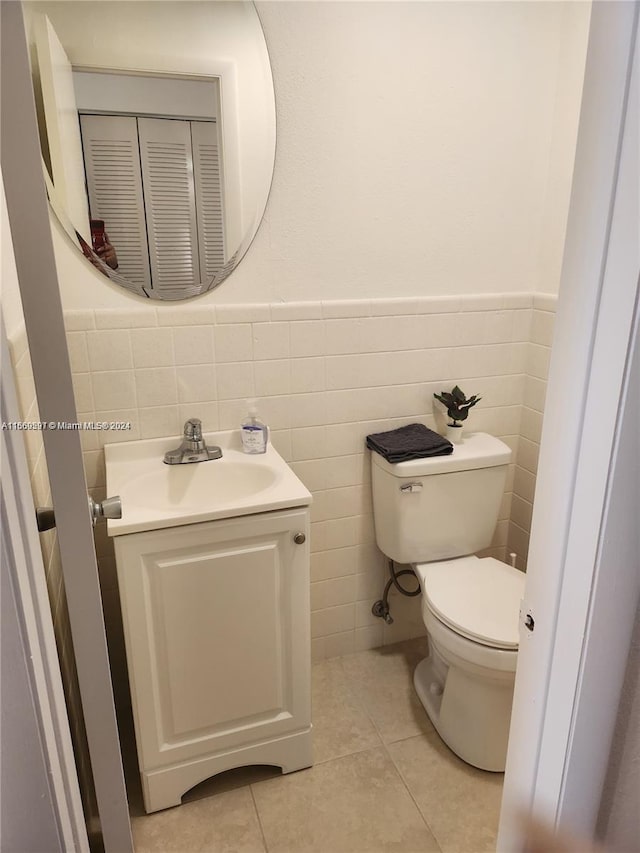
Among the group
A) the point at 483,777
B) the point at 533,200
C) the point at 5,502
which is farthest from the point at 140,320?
the point at 483,777

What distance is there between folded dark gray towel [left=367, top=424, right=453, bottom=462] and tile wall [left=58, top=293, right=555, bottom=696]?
0.06 m

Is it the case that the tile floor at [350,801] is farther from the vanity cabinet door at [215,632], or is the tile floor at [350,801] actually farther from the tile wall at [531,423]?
the tile wall at [531,423]

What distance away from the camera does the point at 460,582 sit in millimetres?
1788

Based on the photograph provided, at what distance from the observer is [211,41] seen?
1.54 m

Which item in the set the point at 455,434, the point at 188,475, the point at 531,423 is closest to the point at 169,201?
the point at 188,475

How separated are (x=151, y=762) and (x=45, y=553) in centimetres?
79

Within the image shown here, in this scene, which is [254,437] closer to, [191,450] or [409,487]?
[191,450]

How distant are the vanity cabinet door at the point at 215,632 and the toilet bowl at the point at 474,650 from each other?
41cm

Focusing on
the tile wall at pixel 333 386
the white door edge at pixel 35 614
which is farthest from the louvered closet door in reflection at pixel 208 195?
the white door edge at pixel 35 614

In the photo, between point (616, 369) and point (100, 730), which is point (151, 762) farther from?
point (616, 369)

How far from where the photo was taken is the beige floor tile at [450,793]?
1.51 meters

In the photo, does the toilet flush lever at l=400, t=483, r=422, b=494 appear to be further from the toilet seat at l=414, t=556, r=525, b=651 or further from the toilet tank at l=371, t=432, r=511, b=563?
the toilet seat at l=414, t=556, r=525, b=651

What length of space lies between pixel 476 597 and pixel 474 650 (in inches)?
7.1

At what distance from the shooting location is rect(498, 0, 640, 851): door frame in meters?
0.60
